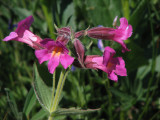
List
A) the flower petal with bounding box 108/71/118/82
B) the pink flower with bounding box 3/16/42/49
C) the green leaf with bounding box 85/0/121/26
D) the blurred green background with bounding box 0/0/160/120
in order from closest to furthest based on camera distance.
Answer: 1. the flower petal with bounding box 108/71/118/82
2. the pink flower with bounding box 3/16/42/49
3. the blurred green background with bounding box 0/0/160/120
4. the green leaf with bounding box 85/0/121/26

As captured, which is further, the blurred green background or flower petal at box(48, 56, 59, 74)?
the blurred green background

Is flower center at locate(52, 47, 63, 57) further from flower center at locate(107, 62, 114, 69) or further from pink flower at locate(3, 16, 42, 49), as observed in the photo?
flower center at locate(107, 62, 114, 69)

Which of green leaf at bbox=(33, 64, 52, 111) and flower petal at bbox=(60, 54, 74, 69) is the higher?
flower petal at bbox=(60, 54, 74, 69)

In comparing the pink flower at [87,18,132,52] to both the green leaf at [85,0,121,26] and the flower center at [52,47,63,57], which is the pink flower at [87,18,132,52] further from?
the green leaf at [85,0,121,26]

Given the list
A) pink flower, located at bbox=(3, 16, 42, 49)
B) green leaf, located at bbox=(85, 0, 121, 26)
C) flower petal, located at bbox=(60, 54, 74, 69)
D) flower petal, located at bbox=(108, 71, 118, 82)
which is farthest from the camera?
green leaf, located at bbox=(85, 0, 121, 26)

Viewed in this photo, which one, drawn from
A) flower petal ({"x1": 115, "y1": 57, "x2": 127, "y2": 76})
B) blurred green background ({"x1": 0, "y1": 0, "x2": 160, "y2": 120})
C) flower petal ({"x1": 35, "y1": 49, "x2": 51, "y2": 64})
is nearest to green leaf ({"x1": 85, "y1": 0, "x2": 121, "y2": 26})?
blurred green background ({"x1": 0, "y1": 0, "x2": 160, "y2": 120})

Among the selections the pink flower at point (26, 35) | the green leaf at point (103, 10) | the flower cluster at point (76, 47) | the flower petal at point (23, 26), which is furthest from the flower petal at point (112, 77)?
the green leaf at point (103, 10)

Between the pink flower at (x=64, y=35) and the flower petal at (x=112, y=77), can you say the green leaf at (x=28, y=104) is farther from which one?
the flower petal at (x=112, y=77)

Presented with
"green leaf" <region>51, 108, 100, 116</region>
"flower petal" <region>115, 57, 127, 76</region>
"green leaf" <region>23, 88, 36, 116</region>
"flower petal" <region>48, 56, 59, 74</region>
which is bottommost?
"green leaf" <region>51, 108, 100, 116</region>

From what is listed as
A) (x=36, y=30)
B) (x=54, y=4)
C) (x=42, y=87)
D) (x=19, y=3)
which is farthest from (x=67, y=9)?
(x=42, y=87)
